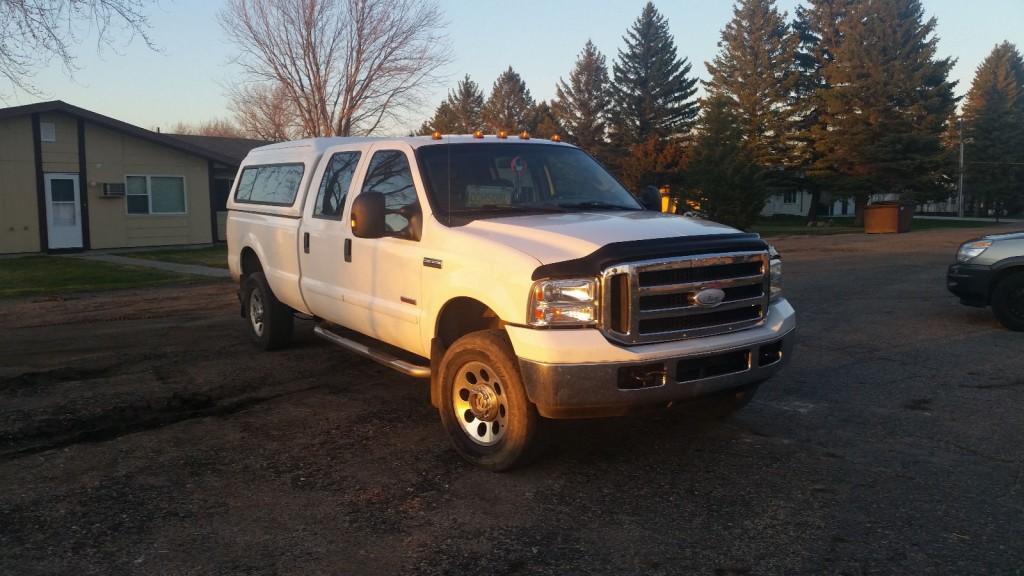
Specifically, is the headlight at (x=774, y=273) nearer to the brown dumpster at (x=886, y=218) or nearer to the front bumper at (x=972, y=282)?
the front bumper at (x=972, y=282)

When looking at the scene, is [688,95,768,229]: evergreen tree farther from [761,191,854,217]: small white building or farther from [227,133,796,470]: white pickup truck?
[761,191,854,217]: small white building

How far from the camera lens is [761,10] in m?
48.1

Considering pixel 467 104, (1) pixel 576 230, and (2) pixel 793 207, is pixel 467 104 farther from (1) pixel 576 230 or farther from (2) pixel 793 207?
(1) pixel 576 230

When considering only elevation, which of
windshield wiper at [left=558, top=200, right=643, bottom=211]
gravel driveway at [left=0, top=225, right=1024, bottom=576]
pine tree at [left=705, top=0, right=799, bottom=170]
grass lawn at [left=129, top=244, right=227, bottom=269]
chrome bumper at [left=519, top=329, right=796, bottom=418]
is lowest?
gravel driveway at [left=0, top=225, right=1024, bottom=576]

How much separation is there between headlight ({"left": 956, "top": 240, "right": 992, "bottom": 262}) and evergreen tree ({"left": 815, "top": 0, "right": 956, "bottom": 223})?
3271 centimetres

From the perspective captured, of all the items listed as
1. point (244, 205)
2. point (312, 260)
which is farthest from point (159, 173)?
point (312, 260)

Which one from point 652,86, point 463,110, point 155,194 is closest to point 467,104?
point 463,110

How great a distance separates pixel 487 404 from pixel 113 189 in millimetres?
22118

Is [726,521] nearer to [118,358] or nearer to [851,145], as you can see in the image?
[118,358]

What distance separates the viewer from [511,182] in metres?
5.88

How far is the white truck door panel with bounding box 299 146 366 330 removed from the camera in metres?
6.41

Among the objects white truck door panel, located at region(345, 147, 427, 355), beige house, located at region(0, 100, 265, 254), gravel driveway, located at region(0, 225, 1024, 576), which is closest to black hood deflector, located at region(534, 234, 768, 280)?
gravel driveway, located at region(0, 225, 1024, 576)

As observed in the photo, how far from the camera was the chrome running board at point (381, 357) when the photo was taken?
5386 mm

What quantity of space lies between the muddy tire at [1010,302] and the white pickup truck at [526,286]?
5470 mm
